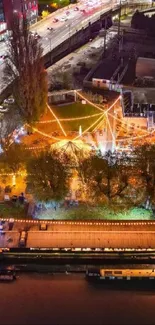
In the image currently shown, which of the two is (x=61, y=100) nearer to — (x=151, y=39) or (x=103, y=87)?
(x=103, y=87)

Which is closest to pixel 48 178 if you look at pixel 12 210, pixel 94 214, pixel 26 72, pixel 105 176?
pixel 12 210

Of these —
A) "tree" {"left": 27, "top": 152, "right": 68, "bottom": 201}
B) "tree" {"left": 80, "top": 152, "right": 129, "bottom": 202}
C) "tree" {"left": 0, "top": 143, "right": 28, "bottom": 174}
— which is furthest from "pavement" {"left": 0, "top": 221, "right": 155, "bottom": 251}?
"tree" {"left": 0, "top": 143, "right": 28, "bottom": 174}

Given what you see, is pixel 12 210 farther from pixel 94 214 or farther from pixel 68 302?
pixel 68 302

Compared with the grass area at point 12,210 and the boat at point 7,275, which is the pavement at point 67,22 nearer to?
the grass area at point 12,210

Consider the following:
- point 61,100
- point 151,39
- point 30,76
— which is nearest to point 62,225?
point 30,76

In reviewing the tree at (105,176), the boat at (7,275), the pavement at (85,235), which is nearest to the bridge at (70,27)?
the tree at (105,176)

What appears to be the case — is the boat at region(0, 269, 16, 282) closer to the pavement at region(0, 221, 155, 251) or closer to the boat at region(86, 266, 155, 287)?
the pavement at region(0, 221, 155, 251)
